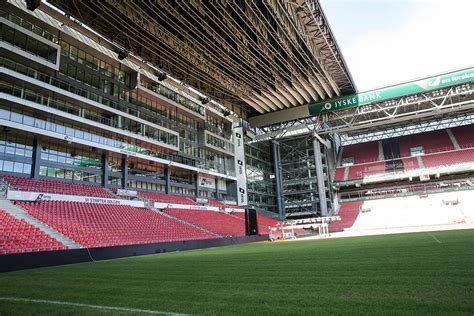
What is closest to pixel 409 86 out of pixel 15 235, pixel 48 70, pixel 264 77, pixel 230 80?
pixel 264 77

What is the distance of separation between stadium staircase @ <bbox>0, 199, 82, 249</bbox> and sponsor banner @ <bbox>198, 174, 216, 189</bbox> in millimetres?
23880

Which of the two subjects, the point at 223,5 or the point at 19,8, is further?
the point at 223,5

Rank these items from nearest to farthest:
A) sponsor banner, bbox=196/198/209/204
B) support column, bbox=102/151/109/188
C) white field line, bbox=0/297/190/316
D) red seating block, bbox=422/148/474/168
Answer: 1. white field line, bbox=0/297/190/316
2. support column, bbox=102/151/109/188
3. sponsor banner, bbox=196/198/209/204
4. red seating block, bbox=422/148/474/168

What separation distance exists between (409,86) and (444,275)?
38.1m

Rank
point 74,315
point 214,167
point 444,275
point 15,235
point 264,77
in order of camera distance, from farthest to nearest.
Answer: point 214,167 → point 264,77 → point 15,235 → point 444,275 → point 74,315

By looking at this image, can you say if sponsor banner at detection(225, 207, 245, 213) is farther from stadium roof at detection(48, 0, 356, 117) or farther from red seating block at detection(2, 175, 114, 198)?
red seating block at detection(2, 175, 114, 198)

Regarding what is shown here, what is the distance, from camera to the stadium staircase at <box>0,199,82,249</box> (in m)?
18.1

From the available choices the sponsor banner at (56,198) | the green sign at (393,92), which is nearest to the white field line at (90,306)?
the sponsor banner at (56,198)

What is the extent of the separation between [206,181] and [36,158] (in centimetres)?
2187

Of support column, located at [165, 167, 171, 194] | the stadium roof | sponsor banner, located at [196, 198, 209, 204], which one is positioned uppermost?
the stadium roof

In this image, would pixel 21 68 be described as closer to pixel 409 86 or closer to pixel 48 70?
pixel 48 70

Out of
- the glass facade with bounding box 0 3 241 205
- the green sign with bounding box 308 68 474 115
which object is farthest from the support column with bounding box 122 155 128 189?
the green sign with bounding box 308 68 474 115

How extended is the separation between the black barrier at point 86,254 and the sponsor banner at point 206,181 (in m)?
17.3

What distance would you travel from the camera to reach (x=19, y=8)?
22.6 m
